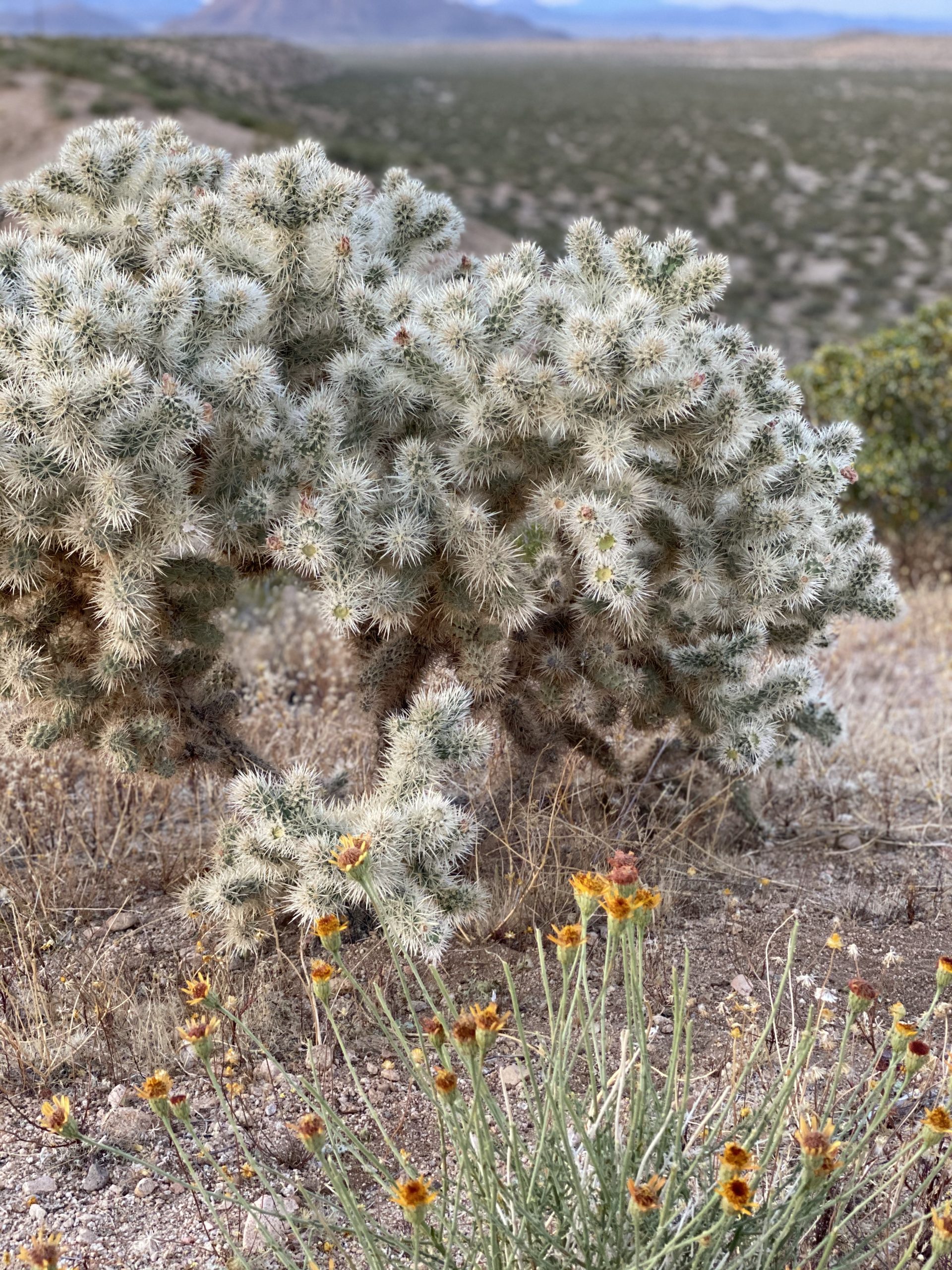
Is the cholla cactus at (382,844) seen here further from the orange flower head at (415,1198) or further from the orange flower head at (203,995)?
the orange flower head at (415,1198)

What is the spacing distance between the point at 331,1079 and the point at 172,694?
1202mm

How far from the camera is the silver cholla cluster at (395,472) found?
9.52 feet

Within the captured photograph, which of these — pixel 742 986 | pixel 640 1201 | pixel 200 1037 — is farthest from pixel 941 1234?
pixel 742 986

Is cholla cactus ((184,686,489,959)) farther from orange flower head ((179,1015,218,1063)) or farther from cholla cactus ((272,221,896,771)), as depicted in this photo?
orange flower head ((179,1015,218,1063))

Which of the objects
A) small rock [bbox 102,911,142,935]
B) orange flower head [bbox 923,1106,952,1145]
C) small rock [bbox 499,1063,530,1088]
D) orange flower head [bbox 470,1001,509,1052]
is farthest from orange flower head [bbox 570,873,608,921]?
small rock [bbox 102,911,142,935]

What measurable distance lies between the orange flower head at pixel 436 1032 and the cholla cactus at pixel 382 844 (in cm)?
64

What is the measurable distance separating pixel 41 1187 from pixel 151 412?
1769 millimetres

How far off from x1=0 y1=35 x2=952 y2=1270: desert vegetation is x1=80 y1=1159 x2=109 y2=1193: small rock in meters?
0.06

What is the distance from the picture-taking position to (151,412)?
2.80 meters

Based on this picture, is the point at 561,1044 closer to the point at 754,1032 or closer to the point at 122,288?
the point at 754,1032

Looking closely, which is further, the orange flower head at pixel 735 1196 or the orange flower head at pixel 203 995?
the orange flower head at pixel 203 995

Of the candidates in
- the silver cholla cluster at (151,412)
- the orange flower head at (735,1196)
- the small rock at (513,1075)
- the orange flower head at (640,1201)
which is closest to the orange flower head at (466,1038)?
the orange flower head at (640,1201)

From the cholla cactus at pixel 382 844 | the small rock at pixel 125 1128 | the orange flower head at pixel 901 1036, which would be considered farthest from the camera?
the cholla cactus at pixel 382 844

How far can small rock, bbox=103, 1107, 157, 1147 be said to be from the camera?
258 centimetres
